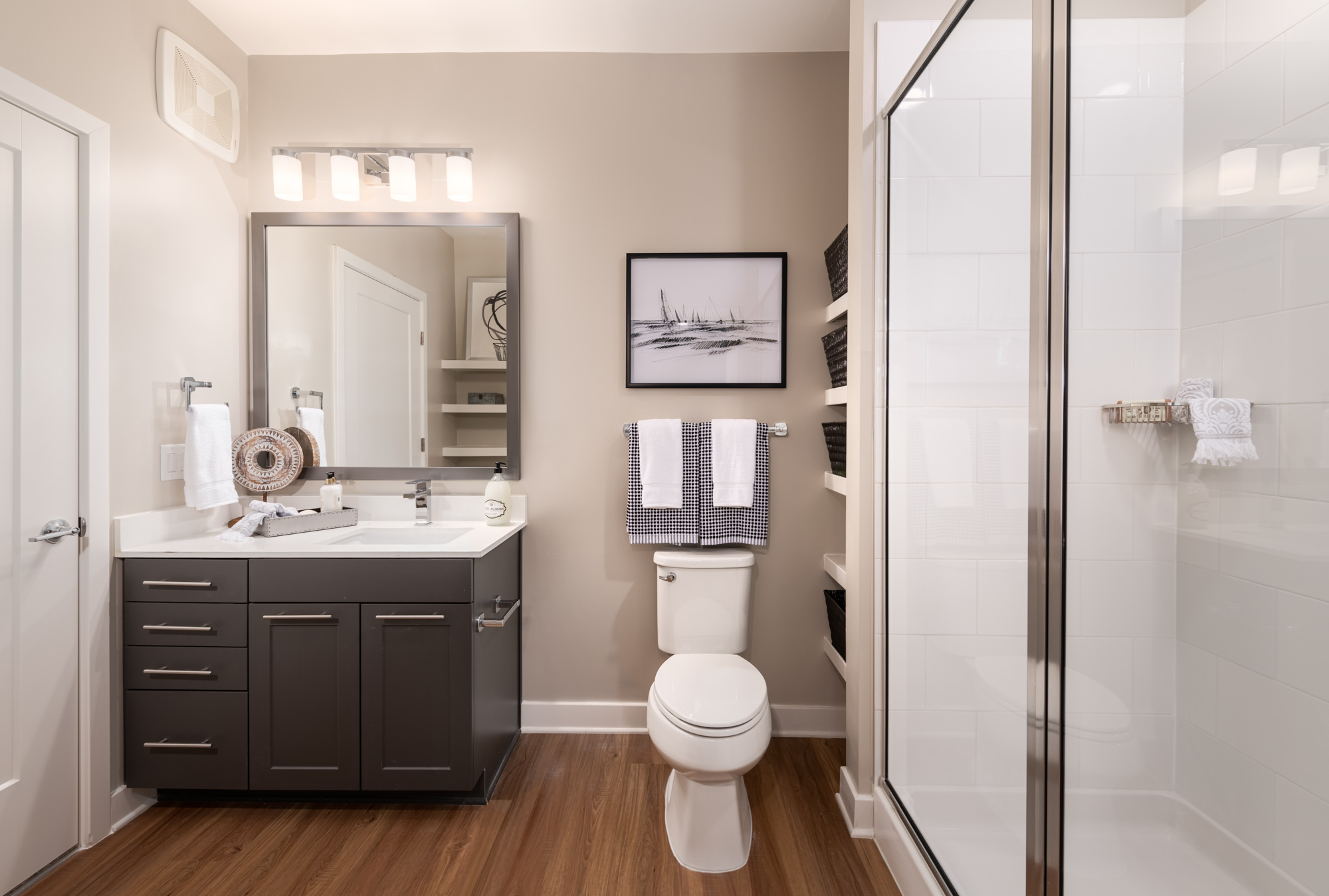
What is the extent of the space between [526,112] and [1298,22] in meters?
2.17

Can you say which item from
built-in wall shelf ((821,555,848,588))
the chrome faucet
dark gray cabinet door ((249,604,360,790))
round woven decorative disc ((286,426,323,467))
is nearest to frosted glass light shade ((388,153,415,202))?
round woven decorative disc ((286,426,323,467))

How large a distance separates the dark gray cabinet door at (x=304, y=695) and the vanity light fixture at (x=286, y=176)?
4.78 ft

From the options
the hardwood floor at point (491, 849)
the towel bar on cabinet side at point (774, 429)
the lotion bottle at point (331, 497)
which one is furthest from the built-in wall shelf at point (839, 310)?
the lotion bottle at point (331, 497)

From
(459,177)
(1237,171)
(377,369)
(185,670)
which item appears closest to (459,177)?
(459,177)

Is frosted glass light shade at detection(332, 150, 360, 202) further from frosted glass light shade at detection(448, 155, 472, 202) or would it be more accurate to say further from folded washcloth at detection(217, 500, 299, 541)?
folded washcloth at detection(217, 500, 299, 541)

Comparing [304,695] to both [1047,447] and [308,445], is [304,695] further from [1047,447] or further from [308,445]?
[1047,447]

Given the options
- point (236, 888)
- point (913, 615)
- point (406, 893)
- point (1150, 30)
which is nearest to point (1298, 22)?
A: point (1150, 30)

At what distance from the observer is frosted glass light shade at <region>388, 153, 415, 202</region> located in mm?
2186

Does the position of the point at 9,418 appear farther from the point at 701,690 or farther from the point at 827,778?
the point at 827,778

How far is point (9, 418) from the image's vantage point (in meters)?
1.47

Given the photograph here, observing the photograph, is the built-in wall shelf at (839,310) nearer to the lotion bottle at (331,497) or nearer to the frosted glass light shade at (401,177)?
the frosted glass light shade at (401,177)

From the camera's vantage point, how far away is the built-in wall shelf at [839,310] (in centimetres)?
184

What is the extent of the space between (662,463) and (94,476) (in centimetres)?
164

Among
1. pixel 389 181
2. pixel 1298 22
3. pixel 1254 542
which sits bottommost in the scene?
pixel 1254 542
